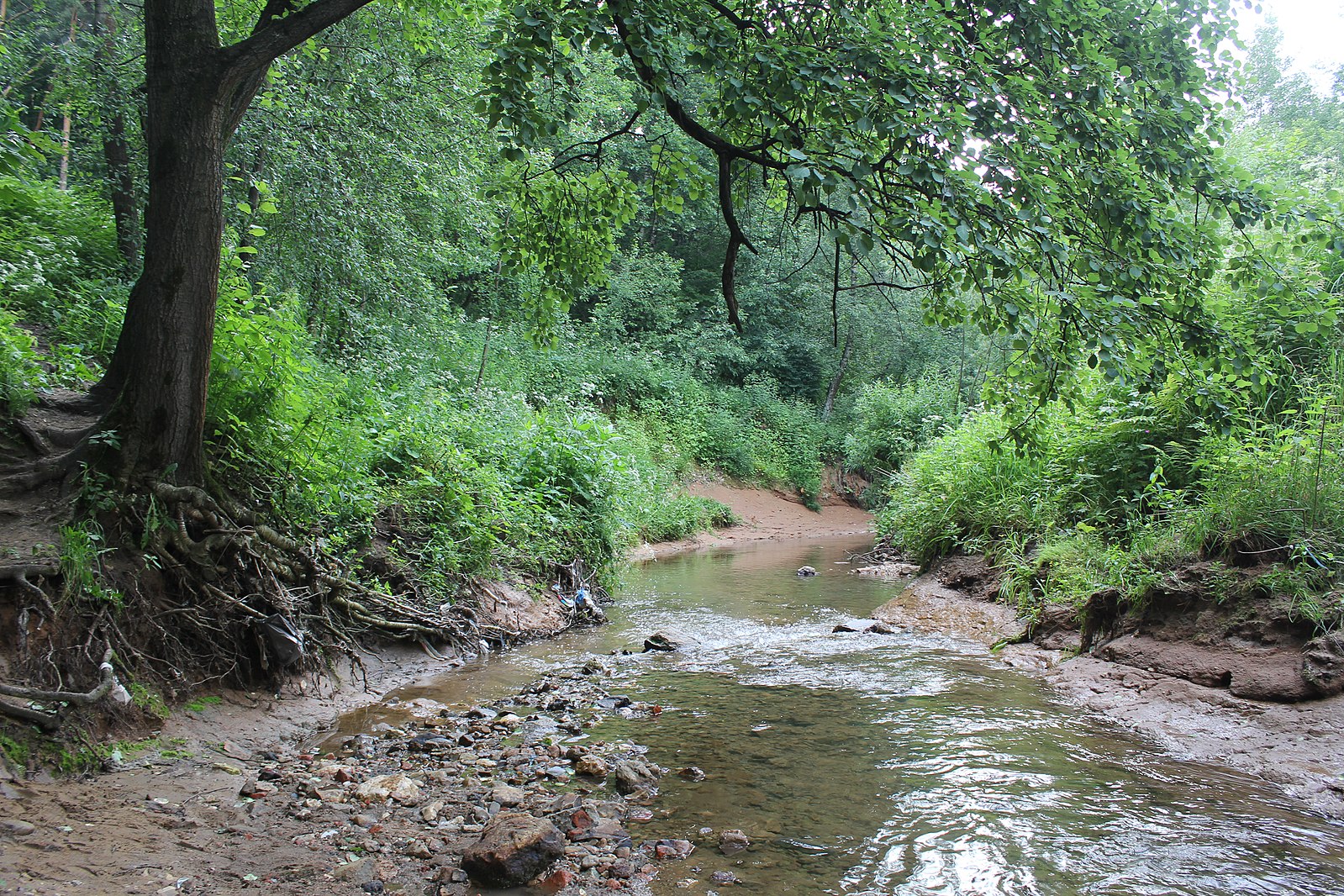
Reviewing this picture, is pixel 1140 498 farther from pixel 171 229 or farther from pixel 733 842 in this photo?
pixel 171 229

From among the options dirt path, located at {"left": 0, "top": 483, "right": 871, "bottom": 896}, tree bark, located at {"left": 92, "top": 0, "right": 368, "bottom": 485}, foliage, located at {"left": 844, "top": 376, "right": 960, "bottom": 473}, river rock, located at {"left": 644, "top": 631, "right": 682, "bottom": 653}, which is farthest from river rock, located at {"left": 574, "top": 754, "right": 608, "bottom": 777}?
foliage, located at {"left": 844, "top": 376, "right": 960, "bottom": 473}

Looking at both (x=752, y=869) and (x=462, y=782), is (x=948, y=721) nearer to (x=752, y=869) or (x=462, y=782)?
(x=752, y=869)

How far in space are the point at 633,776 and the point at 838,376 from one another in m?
31.1

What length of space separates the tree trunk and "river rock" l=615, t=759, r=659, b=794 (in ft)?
10.0

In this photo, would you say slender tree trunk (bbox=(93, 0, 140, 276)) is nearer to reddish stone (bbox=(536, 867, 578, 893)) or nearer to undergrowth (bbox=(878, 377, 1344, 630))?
reddish stone (bbox=(536, 867, 578, 893))

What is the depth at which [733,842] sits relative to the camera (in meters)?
3.39

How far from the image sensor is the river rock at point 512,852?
9.56 feet

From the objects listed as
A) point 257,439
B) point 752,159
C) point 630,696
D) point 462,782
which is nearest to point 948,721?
point 630,696

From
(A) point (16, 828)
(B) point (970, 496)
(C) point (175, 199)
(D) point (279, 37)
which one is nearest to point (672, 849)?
(A) point (16, 828)

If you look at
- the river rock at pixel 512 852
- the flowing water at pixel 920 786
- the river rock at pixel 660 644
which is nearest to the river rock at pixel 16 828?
the river rock at pixel 512 852

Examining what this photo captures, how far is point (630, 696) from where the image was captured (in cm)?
571

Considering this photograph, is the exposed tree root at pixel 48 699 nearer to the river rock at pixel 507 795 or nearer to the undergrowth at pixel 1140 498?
the river rock at pixel 507 795

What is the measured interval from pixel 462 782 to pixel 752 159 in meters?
3.70

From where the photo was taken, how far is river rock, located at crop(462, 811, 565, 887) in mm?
2914
